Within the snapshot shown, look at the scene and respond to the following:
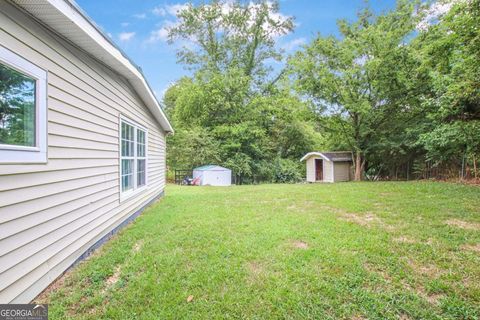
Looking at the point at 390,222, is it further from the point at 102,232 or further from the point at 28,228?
the point at 28,228

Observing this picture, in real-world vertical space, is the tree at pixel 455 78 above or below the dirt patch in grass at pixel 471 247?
above

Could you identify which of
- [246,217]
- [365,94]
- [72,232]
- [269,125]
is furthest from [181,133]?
[72,232]

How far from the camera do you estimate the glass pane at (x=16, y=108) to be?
196cm

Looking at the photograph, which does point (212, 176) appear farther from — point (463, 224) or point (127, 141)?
point (463, 224)

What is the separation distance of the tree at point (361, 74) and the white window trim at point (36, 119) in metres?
13.5

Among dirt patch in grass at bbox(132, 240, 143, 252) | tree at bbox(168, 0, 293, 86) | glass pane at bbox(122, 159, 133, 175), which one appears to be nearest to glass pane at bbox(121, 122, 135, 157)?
glass pane at bbox(122, 159, 133, 175)

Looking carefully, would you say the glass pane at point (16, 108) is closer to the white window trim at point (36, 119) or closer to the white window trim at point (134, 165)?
the white window trim at point (36, 119)

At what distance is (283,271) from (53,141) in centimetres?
285

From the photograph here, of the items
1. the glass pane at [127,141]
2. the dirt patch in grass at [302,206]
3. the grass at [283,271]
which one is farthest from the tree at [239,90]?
the grass at [283,271]

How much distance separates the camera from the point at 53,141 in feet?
8.31

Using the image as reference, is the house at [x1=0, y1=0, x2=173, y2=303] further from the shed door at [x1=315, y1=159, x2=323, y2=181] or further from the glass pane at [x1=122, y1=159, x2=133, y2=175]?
the shed door at [x1=315, y1=159, x2=323, y2=181]

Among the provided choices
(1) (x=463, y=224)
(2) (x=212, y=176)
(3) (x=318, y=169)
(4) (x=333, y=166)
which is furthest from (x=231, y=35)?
(1) (x=463, y=224)

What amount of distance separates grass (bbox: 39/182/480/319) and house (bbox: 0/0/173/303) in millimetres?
390

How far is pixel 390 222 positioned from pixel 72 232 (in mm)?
5139
